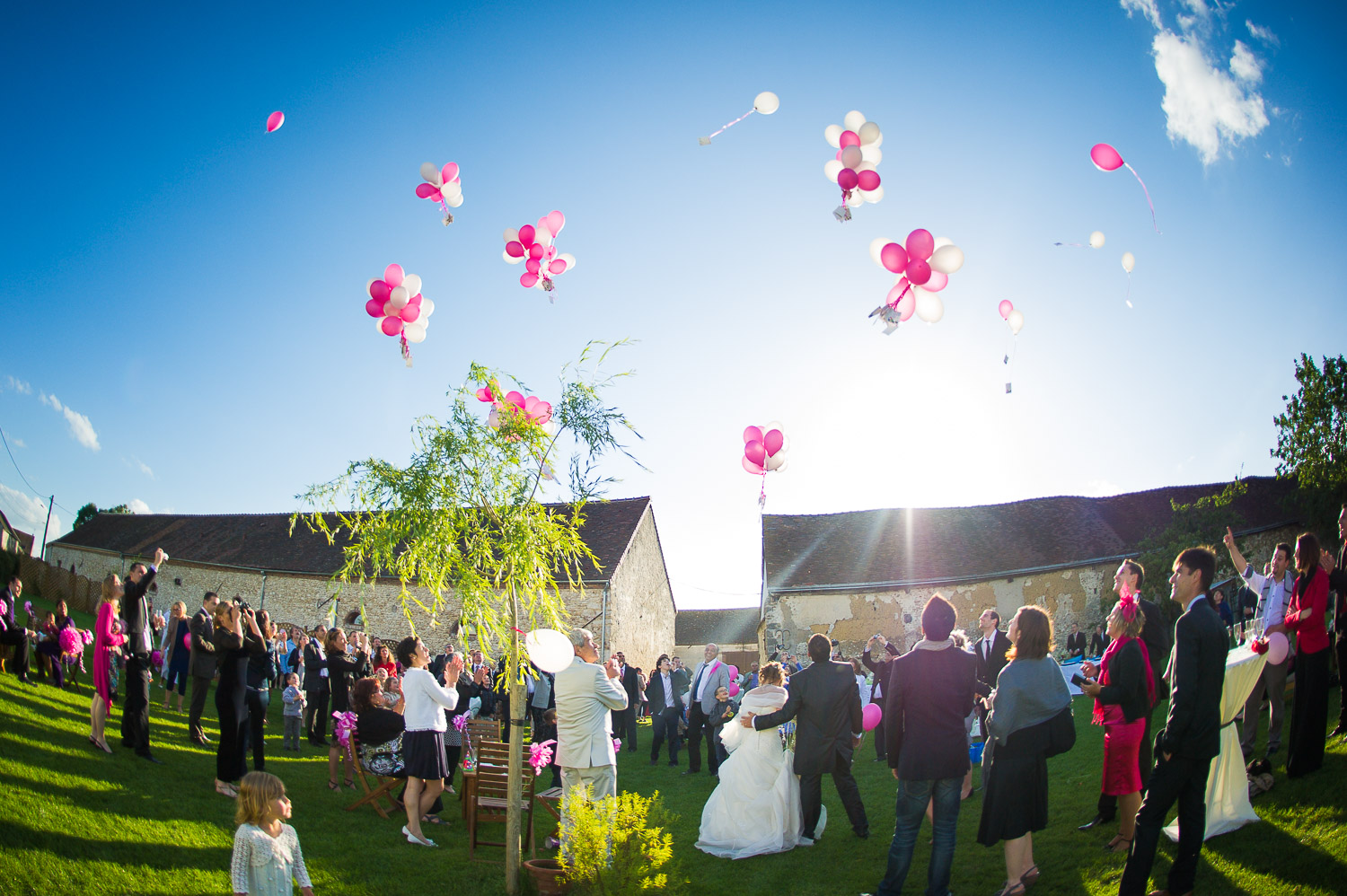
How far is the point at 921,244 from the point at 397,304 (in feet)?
13.4

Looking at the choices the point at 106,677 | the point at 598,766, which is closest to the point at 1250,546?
the point at 598,766

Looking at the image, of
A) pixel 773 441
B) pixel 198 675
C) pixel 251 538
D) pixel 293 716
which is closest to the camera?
pixel 773 441

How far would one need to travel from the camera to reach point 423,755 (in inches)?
261

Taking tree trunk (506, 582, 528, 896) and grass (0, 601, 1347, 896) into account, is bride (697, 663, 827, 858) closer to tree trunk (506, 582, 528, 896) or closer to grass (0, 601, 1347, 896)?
grass (0, 601, 1347, 896)

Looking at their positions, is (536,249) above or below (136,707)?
above

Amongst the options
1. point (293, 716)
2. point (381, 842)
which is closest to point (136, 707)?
point (381, 842)

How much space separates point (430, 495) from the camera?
4949 mm

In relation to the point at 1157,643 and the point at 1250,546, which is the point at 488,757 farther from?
the point at 1250,546

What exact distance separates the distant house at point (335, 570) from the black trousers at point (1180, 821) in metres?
20.6

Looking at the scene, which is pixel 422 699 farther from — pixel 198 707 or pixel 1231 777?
pixel 1231 777

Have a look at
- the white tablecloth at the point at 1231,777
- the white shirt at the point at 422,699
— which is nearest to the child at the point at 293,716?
the white shirt at the point at 422,699

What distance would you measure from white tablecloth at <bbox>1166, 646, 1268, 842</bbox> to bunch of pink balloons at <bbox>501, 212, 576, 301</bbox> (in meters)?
5.67

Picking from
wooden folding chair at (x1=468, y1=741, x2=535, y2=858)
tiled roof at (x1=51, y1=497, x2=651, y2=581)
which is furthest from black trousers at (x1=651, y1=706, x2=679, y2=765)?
tiled roof at (x1=51, y1=497, x2=651, y2=581)

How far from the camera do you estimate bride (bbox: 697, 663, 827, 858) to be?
6.20 meters
